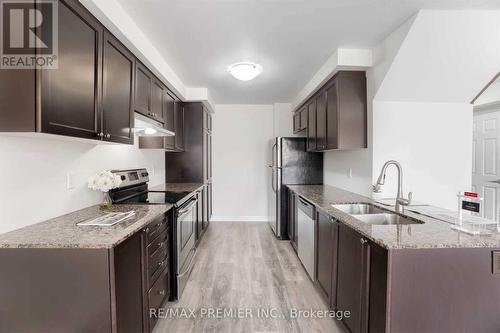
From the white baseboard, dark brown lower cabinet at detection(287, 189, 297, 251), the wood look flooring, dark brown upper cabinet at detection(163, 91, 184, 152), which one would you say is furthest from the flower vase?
the white baseboard

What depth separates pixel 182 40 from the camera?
7.91 ft

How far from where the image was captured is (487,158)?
12.7 feet

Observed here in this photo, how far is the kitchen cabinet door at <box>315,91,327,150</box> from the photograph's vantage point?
10.4 ft

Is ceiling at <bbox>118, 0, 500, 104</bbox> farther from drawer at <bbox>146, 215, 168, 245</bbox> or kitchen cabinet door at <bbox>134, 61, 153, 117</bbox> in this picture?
drawer at <bbox>146, 215, 168, 245</bbox>

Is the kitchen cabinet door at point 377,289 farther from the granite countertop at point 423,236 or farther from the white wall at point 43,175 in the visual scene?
the white wall at point 43,175

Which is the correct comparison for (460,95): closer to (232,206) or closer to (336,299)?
(336,299)

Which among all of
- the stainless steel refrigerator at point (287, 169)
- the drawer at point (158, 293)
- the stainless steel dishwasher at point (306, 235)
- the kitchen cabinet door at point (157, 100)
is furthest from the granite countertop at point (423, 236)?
the stainless steel refrigerator at point (287, 169)

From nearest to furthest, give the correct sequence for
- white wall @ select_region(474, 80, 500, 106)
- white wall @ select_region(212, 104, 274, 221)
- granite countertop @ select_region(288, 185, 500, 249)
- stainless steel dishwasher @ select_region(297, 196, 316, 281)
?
granite countertop @ select_region(288, 185, 500, 249)
stainless steel dishwasher @ select_region(297, 196, 316, 281)
white wall @ select_region(474, 80, 500, 106)
white wall @ select_region(212, 104, 274, 221)

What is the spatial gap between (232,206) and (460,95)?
411 cm

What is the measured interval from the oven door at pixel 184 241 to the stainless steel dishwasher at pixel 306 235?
52.3 inches

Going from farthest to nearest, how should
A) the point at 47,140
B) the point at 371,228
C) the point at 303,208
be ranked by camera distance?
the point at 303,208 < the point at 47,140 < the point at 371,228

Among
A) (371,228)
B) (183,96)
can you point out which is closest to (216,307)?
(371,228)

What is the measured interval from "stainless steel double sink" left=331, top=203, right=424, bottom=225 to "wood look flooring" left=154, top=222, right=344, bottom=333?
906mm

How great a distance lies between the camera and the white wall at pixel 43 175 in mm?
1423
